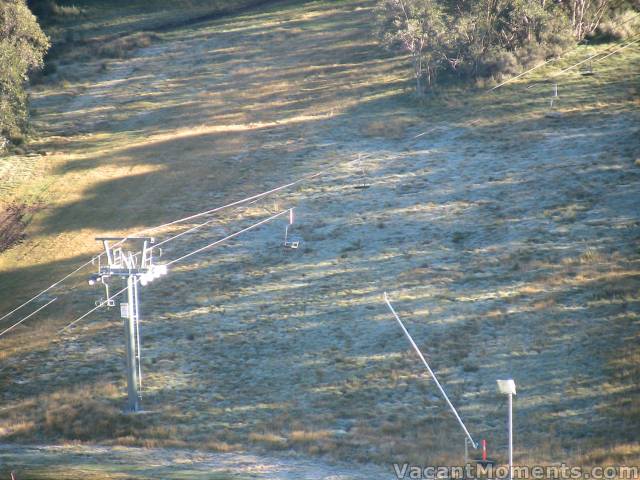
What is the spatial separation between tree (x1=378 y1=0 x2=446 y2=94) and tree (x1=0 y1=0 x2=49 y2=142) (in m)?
19.4

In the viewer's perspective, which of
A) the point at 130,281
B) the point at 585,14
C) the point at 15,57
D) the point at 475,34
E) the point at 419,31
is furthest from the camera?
the point at 585,14

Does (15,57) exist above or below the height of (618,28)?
above

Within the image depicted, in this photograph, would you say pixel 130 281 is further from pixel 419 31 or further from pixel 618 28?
pixel 618 28

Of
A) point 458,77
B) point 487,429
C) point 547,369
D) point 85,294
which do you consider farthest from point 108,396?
point 458,77

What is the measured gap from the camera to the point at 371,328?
28.2m

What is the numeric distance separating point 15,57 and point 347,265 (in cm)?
2302

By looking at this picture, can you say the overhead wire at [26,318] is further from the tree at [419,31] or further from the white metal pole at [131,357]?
the tree at [419,31]

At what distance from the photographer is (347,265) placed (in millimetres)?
31766

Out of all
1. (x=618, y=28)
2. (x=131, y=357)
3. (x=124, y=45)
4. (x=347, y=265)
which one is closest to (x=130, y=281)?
(x=131, y=357)

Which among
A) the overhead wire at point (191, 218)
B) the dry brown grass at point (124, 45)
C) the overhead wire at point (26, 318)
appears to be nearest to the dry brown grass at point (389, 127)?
the overhead wire at point (191, 218)

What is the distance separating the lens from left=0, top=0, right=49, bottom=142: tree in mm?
42625

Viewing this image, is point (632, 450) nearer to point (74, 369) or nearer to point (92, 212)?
point (74, 369)

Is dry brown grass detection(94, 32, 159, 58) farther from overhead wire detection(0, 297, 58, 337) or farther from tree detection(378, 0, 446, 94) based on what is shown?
overhead wire detection(0, 297, 58, 337)

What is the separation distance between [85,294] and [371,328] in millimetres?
11475
